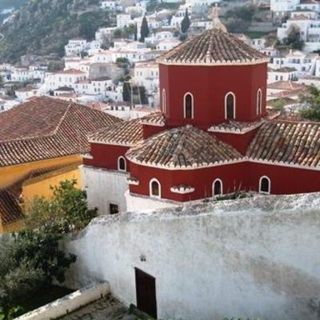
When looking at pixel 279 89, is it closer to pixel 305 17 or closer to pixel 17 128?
pixel 305 17

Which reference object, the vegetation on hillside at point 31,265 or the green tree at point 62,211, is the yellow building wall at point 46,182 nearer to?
the green tree at point 62,211

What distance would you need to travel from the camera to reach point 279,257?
10.4 m

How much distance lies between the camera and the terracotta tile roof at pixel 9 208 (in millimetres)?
18203

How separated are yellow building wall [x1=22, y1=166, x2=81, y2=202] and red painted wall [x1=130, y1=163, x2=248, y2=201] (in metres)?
4.96

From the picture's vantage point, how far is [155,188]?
48.8 ft

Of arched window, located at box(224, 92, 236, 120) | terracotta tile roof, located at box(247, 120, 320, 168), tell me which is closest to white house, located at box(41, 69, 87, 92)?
arched window, located at box(224, 92, 236, 120)

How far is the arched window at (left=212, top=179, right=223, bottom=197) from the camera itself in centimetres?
1482

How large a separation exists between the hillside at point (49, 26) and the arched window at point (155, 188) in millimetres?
111170

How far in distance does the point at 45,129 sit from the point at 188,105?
27.0 feet

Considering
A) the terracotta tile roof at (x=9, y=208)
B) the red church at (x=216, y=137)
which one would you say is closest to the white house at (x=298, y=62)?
the terracotta tile roof at (x=9, y=208)

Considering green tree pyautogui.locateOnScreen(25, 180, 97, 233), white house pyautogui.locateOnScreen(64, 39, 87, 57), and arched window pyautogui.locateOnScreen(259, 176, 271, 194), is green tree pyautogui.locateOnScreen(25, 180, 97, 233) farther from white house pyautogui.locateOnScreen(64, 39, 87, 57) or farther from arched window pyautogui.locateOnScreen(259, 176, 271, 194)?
white house pyautogui.locateOnScreen(64, 39, 87, 57)

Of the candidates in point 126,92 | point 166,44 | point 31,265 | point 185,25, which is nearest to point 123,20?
point 185,25

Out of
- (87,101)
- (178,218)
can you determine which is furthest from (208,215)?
(87,101)

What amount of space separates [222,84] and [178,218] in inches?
212
